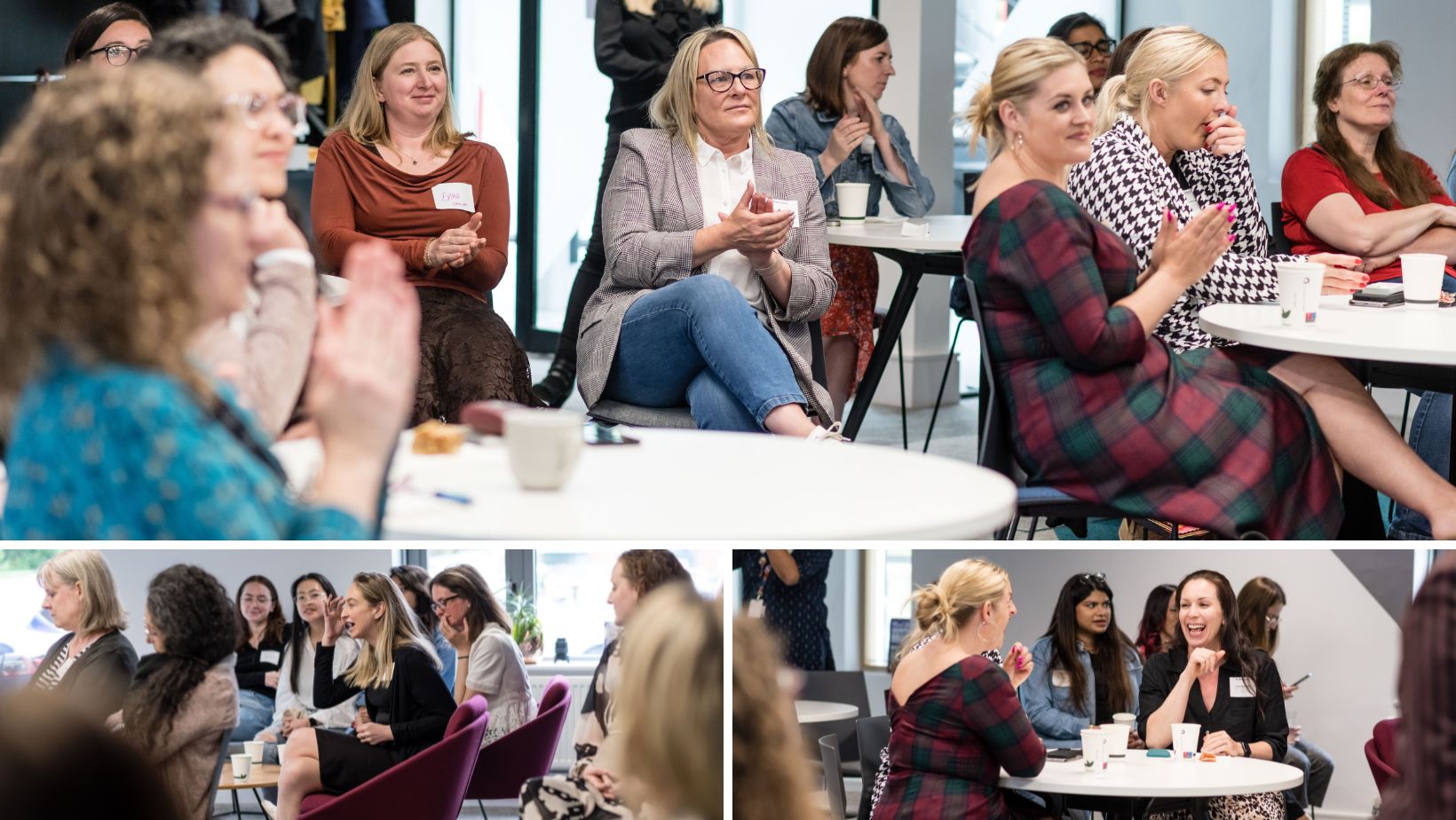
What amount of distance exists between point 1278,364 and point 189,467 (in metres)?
2.11

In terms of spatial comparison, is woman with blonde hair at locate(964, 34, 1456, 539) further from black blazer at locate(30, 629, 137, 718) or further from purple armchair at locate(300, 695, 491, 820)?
black blazer at locate(30, 629, 137, 718)

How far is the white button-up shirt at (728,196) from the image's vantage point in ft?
10.6

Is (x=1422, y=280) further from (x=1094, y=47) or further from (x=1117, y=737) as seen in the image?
(x=1094, y=47)

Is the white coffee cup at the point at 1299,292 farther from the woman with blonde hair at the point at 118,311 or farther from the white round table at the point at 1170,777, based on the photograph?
the woman with blonde hair at the point at 118,311

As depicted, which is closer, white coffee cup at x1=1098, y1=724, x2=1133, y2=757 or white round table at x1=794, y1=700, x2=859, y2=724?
white round table at x1=794, y1=700, x2=859, y2=724

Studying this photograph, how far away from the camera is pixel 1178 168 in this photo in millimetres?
3340

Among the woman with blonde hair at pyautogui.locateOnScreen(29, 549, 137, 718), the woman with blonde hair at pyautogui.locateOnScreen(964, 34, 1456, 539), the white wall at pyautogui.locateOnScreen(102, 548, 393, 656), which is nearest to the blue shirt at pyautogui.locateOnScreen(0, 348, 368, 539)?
the white wall at pyautogui.locateOnScreen(102, 548, 393, 656)

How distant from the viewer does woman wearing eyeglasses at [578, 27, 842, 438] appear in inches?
109

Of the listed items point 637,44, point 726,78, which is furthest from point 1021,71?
point 637,44

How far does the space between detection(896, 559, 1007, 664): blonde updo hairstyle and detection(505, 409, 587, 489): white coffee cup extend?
1.95ft

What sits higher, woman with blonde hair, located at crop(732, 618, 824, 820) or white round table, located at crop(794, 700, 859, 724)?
woman with blonde hair, located at crop(732, 618, 824, 820)

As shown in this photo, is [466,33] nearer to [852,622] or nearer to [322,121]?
[322,121]

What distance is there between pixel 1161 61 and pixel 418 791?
7.05 ft

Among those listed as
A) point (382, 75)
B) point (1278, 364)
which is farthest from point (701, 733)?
point (382, 75)
